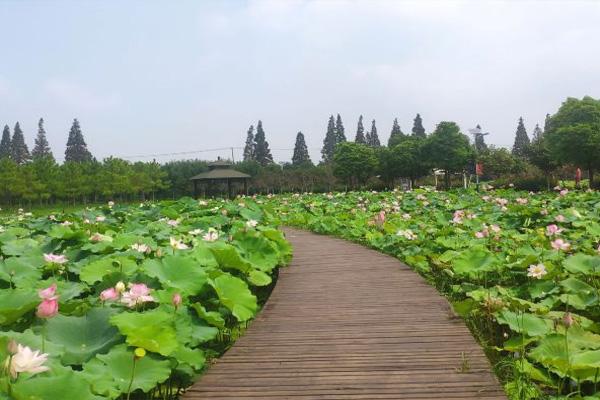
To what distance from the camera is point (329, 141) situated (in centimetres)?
7481

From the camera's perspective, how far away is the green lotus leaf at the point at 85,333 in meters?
2.47

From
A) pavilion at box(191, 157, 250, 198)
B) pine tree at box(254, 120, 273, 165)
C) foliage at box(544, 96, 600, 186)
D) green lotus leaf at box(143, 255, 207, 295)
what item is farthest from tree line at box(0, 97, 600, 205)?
green lotus leaf at box(143, 255, 207, 295)

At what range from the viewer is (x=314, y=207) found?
1485 cm

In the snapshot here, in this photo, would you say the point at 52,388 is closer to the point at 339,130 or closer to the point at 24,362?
the point at 24,362

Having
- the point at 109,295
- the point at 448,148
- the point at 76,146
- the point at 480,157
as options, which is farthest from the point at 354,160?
the point at 76,146

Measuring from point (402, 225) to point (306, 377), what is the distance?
5.85 m

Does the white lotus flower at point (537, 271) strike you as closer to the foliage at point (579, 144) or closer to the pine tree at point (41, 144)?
the foliage at point (579, 144)

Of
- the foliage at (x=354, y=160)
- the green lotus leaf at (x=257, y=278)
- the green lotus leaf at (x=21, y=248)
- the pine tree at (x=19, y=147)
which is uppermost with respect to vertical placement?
the pine tree at (x=19, y=147)

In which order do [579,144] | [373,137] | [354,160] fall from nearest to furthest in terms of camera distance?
[579,144], [354,160], [373,137]

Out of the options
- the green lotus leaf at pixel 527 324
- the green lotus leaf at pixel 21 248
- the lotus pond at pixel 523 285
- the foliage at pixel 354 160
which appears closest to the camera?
the lotus pond at pixel 523 285

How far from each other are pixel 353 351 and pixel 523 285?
187 centimetres

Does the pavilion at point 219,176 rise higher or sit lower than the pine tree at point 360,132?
lower

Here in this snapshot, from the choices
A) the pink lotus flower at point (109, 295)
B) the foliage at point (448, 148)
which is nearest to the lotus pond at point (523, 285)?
the pink lotus flower at point (109, 295)

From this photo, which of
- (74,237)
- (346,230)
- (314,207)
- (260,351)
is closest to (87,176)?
(314,207)
